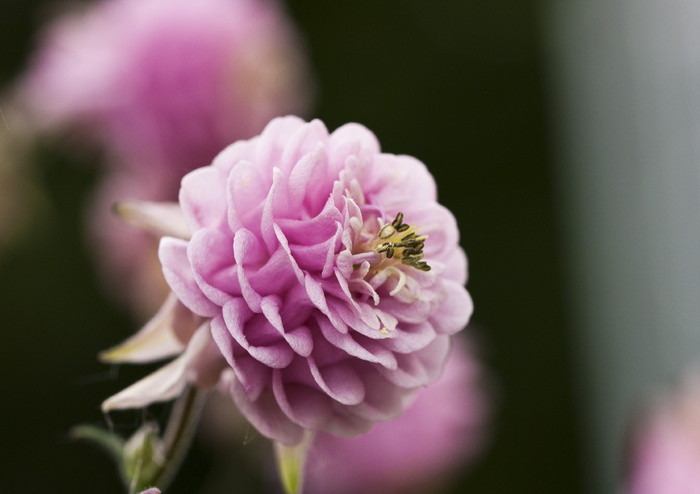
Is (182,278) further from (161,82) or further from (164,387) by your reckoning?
(161,82)

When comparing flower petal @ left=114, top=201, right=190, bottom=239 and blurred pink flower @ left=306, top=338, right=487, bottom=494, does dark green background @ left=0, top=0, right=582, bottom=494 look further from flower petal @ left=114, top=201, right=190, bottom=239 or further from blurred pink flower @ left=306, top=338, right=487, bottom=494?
flower petal @ left=114, top=201, right=190, bottom=239

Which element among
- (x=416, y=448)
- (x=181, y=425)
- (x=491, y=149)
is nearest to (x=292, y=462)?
(x=181, y=425)

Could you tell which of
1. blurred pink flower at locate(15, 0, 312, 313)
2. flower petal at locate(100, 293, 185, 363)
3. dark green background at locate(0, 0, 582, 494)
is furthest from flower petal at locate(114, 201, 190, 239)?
dark green background at locate(0, 0, 582, 494)

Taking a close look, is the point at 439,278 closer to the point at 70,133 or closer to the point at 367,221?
the point at 367,221

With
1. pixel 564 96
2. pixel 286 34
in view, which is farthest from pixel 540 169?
pixel 286 34

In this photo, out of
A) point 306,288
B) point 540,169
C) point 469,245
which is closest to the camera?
point 306,288

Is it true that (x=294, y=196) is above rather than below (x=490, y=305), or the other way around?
below
